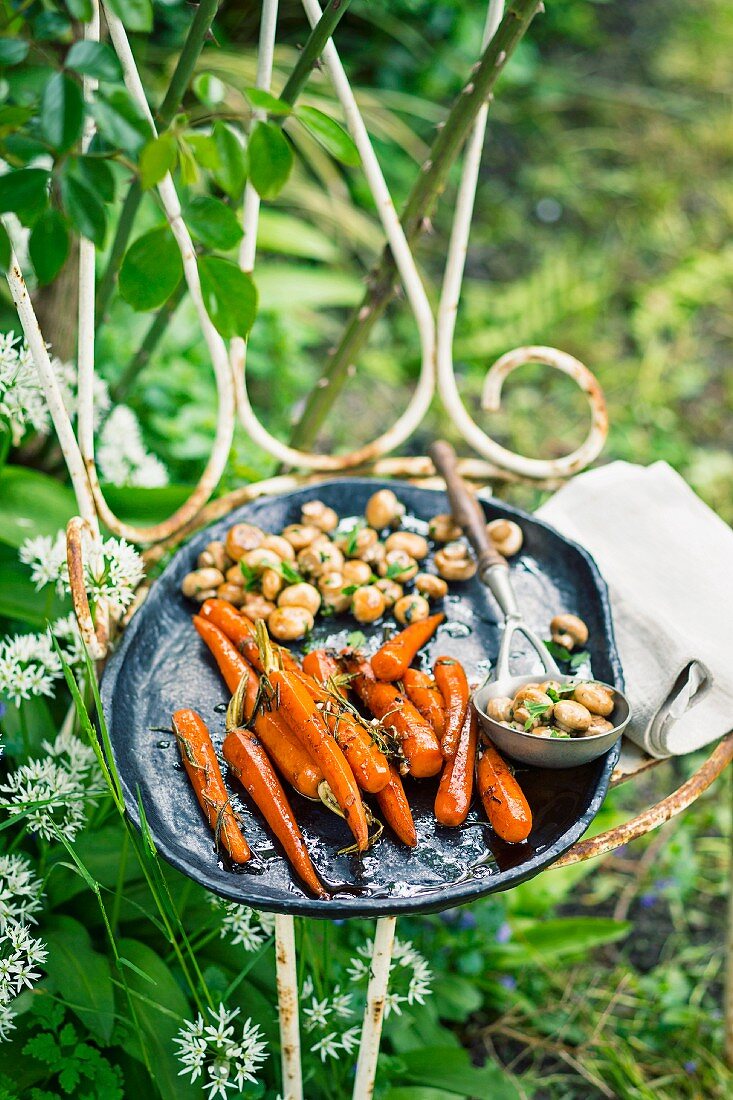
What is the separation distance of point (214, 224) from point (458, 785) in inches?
31.4

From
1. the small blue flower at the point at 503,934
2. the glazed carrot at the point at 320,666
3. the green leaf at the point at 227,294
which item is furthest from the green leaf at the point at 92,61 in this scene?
the small blue flower at the point at 503,934

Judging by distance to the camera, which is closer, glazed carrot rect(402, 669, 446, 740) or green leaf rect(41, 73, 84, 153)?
green leaf rect(41, 73, 84, 153)

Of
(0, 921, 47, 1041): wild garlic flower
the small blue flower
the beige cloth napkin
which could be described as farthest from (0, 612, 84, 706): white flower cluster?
the small blue flower

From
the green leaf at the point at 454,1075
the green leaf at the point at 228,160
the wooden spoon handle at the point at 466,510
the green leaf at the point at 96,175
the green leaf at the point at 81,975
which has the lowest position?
the green leaf at the point at 454,1075

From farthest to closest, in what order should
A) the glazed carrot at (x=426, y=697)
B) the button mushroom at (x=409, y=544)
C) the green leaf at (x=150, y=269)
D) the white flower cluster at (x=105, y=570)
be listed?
the button mushroom at (x=409, y=544) < the white flower cluster at (x=105, y=570) < the glazed carrot at (x=426, y=697) < the green leaf at (x=150, y=269)

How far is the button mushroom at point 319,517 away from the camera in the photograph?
5.87 feet

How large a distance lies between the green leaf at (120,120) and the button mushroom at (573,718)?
0.88 m

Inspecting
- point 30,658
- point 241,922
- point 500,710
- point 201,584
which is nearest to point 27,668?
point 30,658

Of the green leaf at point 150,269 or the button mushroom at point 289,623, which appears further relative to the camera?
the button mushroom at point 289,623

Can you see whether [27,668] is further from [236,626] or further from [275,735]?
[275,735]

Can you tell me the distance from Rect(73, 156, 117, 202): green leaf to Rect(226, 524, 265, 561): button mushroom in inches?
29.1

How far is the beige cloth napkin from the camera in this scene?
1.50 meters

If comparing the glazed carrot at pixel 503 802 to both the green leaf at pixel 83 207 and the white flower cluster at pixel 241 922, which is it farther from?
the green leaf at pixel 83 207

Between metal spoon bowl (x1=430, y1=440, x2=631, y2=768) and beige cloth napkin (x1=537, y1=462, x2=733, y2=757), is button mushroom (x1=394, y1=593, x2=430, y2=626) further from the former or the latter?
beige cloth napkin (x1=537, y1=462, x2=733, y2=757)
